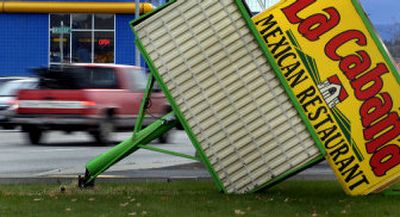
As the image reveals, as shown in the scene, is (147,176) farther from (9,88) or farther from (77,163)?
(9,88)

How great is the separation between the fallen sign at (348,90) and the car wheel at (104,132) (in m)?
11.9

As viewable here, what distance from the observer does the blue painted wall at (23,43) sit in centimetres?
5512

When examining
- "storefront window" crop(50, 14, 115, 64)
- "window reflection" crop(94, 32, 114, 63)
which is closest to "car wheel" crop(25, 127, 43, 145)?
"storefront window" crop(50, 14, 115, 64)

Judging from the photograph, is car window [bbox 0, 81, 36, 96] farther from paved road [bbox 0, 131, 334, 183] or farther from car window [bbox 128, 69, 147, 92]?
car window [bbox 128, 69, 147, 92]

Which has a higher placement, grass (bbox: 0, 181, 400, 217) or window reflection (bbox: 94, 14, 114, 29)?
A: grass (bbox: 0, 181, 400, 217)

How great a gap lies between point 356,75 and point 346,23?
0.60 metres

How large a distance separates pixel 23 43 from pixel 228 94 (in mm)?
45584

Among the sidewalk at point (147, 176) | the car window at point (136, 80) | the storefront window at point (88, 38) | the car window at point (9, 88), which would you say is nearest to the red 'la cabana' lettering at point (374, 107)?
the sidewalk at point (147, 176)

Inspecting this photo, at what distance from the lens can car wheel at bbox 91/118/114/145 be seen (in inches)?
882

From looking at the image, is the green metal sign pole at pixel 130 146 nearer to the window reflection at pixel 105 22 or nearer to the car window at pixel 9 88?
the car window at pixel 9 88

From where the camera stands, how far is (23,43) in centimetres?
5525

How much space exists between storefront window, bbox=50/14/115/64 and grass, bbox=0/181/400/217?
42.4 m

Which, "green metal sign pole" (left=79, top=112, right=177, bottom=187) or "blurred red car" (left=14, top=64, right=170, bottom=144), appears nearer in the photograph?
"green metal sign pole" (left=79, top=112, right=177, bottom=187)

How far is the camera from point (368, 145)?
1077cm
